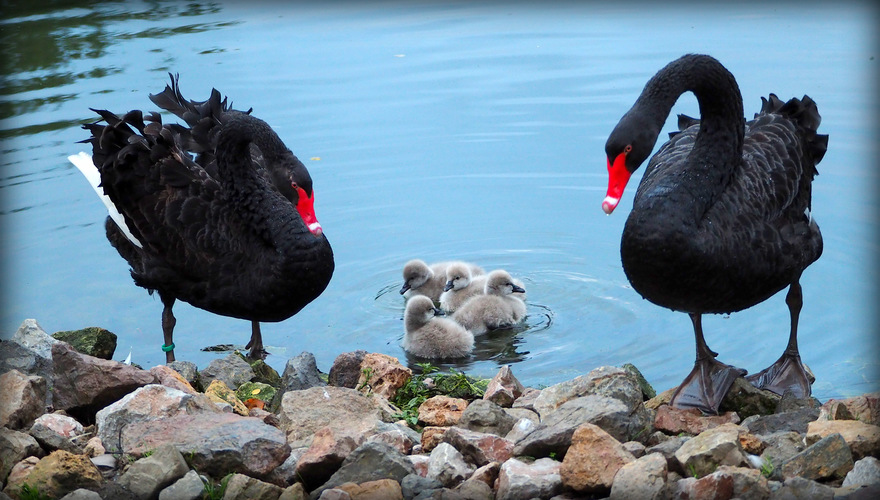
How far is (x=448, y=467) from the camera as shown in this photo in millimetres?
2840

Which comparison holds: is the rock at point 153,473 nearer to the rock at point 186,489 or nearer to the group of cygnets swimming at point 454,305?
the rock at point 186,489

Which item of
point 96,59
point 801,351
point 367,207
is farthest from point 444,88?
point 801,351

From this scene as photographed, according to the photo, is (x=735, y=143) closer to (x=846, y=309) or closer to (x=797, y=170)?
(x=797, y=170)

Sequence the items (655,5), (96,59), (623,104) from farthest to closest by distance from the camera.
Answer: (96,59), (623,104), (655,5)

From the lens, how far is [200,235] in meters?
4.67

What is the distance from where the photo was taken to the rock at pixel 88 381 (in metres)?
3.47

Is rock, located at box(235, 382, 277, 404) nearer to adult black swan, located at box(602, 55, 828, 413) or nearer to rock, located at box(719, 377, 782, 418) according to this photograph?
adult black swan, located at box(602, 55, 828, 413)

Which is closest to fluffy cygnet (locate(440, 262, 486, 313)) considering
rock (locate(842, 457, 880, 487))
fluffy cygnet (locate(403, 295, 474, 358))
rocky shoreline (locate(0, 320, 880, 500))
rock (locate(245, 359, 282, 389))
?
fluffy cygnet (locate(403, 295, 474, 358))

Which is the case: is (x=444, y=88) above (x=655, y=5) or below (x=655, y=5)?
below

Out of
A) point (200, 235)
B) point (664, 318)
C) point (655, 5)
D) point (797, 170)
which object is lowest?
point (664, 318)

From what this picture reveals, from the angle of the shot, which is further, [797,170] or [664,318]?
[664,318]

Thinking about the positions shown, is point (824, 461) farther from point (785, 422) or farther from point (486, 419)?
point (486, 419)

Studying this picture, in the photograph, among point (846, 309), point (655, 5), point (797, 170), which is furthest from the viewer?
point (846, 309)

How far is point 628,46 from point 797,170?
542 centimetres
